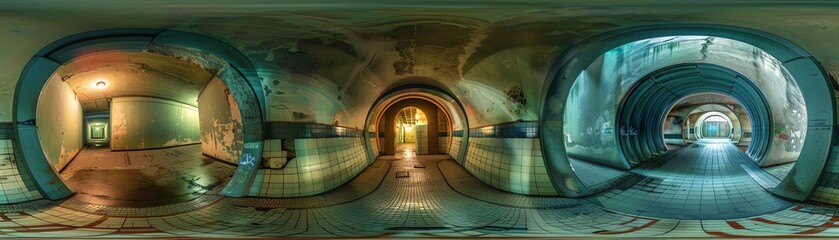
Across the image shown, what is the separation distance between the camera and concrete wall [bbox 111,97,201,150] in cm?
83

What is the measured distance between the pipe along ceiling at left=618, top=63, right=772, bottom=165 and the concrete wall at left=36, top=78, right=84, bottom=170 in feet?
6.48

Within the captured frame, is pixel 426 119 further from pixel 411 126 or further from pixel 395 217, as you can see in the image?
pixel 395 217

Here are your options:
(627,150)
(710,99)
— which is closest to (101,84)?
(627,150)

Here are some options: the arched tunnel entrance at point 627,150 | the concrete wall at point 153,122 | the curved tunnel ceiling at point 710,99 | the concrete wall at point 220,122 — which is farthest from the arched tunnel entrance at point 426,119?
the curved tunnel ceiling at point 710,99

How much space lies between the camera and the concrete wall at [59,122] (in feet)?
2.84

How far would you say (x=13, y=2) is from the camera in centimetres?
69

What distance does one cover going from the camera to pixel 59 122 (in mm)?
897

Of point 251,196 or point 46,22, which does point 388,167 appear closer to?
point 251,196

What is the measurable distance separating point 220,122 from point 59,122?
0.55 metres

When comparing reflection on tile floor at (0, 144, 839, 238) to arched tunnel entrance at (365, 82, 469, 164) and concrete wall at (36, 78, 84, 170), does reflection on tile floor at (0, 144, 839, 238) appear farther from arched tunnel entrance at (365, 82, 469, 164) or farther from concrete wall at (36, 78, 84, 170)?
concrete wall at (36, 78, 84, 170)

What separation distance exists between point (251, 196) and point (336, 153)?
0.25 meters

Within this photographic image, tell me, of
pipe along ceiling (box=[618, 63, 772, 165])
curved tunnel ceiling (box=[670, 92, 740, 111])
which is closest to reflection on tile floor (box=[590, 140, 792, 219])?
pipe along ceiling (box=[618, 63, 772, 165])

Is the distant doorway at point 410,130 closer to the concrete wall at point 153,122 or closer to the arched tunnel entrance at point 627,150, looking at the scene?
the arched tunnel entrance at point 627,150

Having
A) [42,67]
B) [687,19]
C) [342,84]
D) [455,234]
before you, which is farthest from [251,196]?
[687,19]
